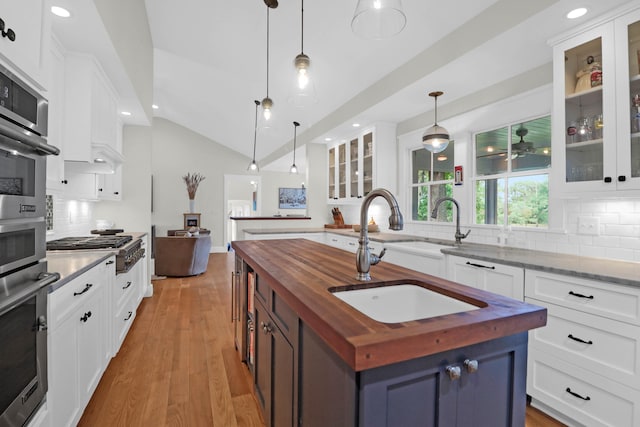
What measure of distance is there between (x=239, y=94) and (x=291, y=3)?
257 centimetres

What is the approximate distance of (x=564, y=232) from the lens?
2377mm

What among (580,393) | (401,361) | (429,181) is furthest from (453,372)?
(429,181)

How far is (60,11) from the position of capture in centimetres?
196

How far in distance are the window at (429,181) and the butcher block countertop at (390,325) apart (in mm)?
2425

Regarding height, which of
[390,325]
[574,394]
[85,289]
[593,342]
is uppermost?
[390,325]

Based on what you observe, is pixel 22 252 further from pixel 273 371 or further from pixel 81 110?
pixel 81 110

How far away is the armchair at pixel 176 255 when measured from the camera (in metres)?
5.36

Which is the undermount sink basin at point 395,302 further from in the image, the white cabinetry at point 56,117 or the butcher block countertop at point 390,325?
the white cabinetry at point 56,117

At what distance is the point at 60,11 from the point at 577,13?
10.3 feet

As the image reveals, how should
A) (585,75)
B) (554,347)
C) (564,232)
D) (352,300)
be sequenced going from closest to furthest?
(352,300) < (554,347) < (585,75) < (564,232)

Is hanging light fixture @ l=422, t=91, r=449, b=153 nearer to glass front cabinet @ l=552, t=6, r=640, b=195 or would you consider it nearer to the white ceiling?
the white ceiling

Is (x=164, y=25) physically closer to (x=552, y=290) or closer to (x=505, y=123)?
(x=505, y=123)

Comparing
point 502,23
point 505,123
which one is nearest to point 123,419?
point 502,23

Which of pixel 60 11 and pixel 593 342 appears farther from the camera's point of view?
pixel 60 11
